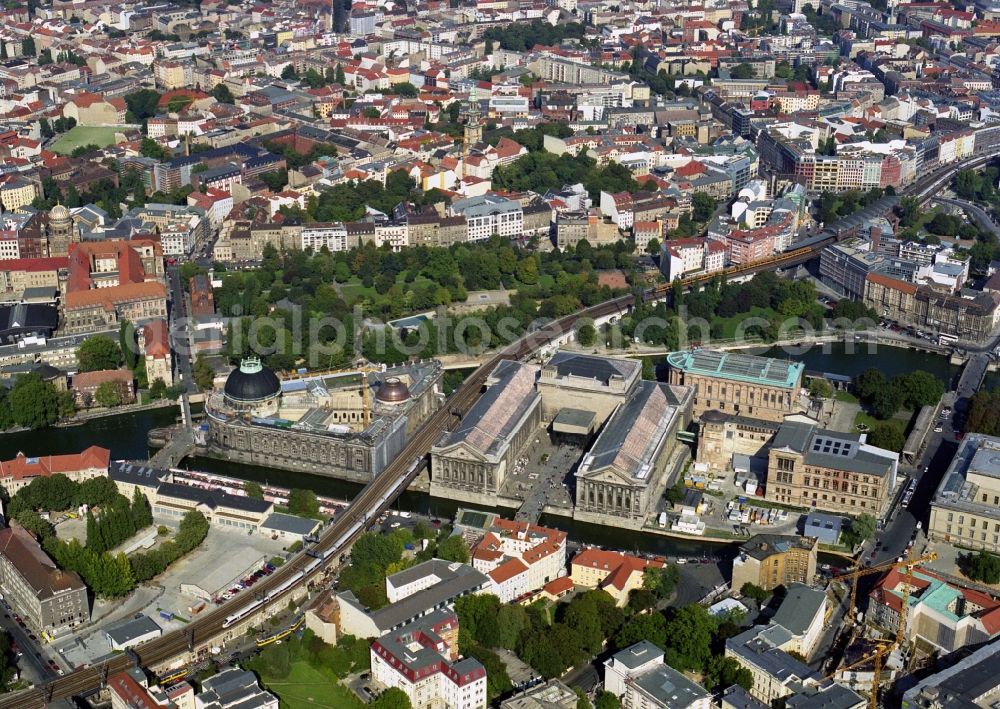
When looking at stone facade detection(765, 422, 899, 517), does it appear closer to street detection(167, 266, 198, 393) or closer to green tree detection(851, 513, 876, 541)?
green tree detection(851, 513, 876, 541)

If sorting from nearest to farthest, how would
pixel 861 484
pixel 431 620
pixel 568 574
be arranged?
pixel 431 620 → pixel 568 574 → pixel 861 484

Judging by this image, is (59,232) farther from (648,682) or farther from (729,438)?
(648,682)

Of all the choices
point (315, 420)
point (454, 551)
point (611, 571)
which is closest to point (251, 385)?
point (315, 420)

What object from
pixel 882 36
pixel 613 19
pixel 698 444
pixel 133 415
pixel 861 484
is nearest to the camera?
pixel 861 484

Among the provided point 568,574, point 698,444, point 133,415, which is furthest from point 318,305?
point 568,574

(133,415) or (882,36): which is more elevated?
(882,36)

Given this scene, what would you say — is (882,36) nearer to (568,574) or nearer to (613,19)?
(613,19)

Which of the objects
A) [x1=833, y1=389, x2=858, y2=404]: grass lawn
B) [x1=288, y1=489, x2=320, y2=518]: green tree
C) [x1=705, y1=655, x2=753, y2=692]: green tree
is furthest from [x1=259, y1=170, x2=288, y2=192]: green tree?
[x1=705, y1=655, x2=753, y2=692]: green tree
